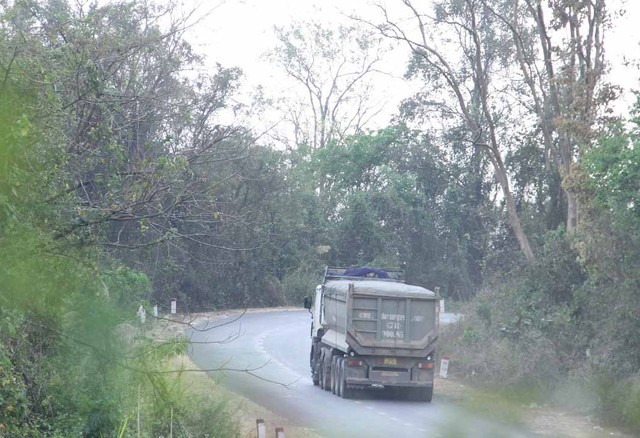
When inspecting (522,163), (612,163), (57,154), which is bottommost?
(57,154)

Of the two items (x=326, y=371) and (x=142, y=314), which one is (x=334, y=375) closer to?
(x=326, y=371)

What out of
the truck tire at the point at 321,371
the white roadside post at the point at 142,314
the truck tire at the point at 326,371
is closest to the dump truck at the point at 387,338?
the truck tire at the point at 326,371

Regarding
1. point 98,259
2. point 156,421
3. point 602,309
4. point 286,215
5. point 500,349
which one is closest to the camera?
point 98,259

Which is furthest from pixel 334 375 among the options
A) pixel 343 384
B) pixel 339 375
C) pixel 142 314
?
pixel 142 314

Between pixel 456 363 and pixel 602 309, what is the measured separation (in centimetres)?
587

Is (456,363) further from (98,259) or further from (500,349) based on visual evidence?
(98,259)

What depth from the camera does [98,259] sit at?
448 inches

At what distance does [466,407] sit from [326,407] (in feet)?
10.8

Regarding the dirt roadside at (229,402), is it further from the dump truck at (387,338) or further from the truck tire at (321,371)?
the truck tire at (321,371)

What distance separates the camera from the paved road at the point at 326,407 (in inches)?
664

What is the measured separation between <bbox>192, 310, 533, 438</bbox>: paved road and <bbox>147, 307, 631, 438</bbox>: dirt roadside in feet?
1.23

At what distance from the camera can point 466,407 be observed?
20828 millimetres

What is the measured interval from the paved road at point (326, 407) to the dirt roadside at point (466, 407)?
0.38 meters

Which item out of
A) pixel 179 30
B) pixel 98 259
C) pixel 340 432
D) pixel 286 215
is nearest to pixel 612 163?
pixel 340 432
